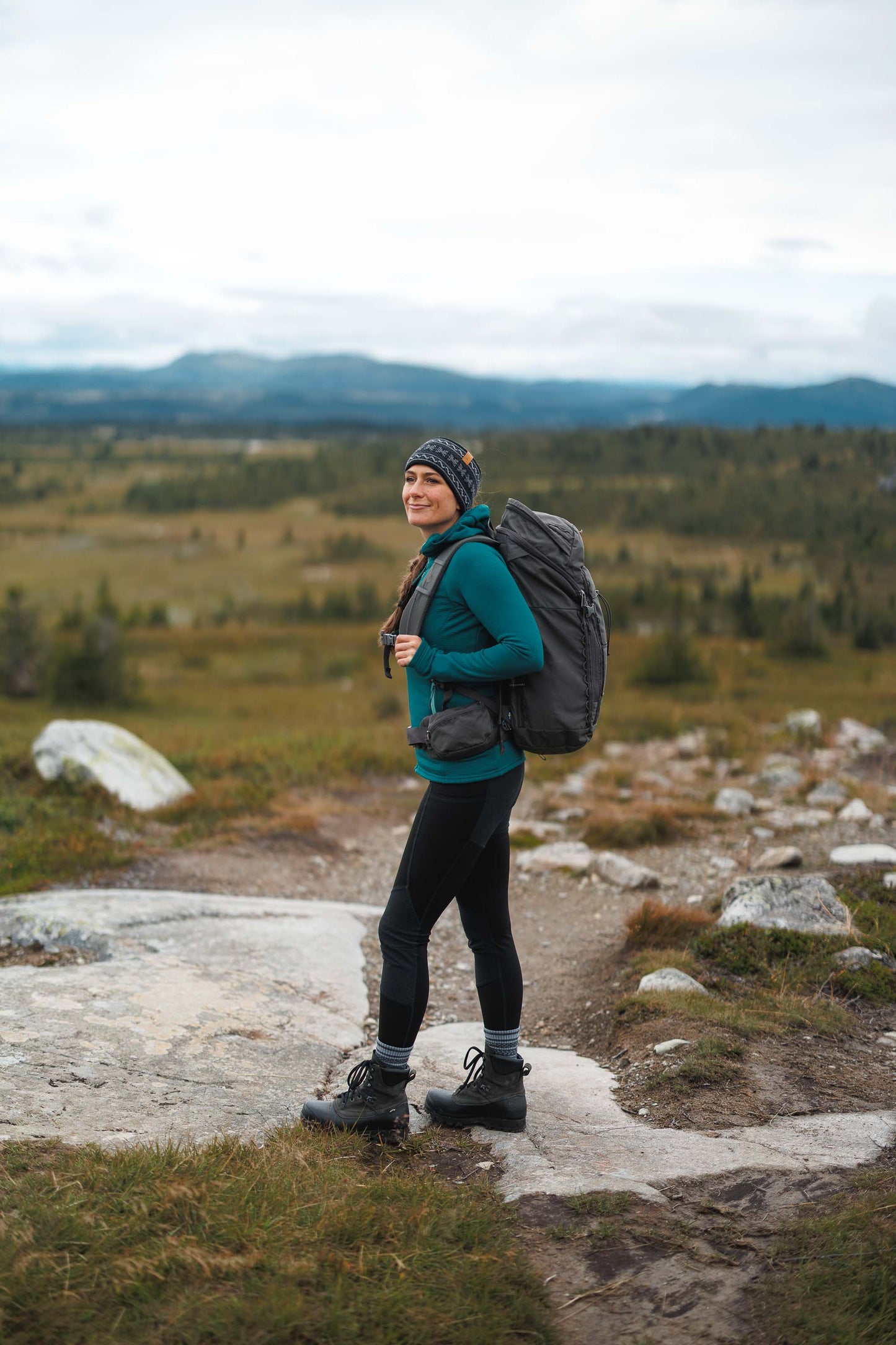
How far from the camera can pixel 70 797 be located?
1138 cm

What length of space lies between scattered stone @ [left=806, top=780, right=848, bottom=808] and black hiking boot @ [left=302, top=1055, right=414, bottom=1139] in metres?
9.19

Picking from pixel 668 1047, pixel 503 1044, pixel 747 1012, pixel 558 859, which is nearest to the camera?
pixel 503 1044

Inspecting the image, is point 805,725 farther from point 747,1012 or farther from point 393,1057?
point 393,1057

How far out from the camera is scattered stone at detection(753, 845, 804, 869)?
8891 millimetres

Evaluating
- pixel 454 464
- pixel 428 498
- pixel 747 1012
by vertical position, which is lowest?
pixel 747 1012

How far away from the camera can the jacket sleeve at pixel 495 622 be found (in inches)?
150

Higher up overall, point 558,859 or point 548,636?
point 548,636

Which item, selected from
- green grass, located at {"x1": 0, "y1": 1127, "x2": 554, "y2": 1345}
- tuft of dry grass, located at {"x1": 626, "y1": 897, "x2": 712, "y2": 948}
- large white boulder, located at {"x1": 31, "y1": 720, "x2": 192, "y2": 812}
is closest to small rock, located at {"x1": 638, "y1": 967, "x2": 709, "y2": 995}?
tuft of dry grass, located at {"x1": 626, "y1": 897, "x2": 712, "y2": 948}

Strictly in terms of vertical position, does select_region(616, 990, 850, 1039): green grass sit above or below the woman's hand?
below

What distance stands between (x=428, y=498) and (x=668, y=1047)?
3009 millimetres

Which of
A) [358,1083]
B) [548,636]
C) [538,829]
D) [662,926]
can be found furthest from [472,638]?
[538,829]

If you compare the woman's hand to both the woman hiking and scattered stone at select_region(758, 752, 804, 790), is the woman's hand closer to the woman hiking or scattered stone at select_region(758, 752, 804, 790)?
the woman hiking

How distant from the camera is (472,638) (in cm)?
398

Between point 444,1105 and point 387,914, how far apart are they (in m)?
0.91
